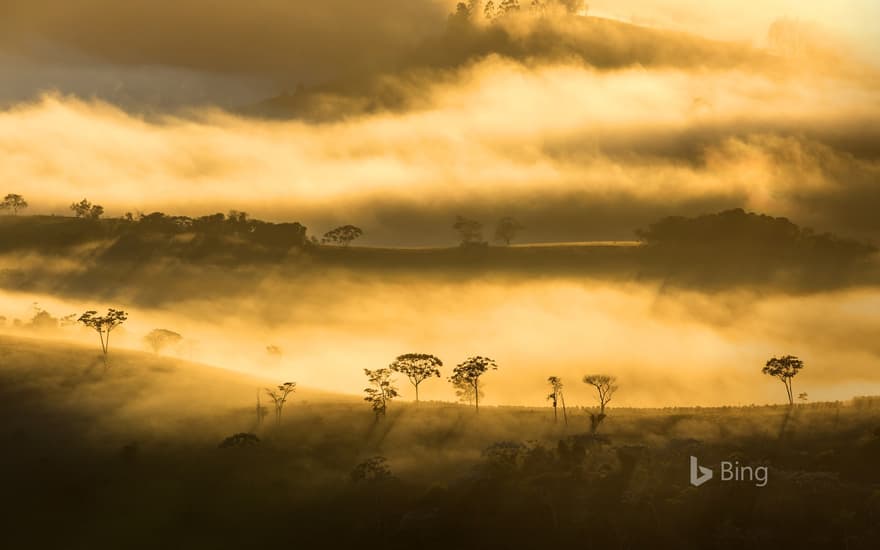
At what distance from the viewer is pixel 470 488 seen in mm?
173500

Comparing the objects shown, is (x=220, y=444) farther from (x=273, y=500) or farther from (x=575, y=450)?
(x=575, y=450)

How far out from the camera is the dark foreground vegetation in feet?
545

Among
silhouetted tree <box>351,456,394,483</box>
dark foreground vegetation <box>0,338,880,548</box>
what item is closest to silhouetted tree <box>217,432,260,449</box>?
dark foreground vegetation <box>0,338,880,548</box>

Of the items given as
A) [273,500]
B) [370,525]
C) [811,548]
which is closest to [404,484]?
[370,525]

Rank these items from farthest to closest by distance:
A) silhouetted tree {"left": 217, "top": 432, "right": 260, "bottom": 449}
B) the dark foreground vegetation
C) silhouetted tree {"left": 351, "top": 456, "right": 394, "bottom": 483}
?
silhouetted tree {"left": 217, "top": 432, "right": 260, "bottom": 449} < silhouetted tree {"left": 351, "top": 456, "right": 394, "bottom": 483} < the dark foreground vegetation

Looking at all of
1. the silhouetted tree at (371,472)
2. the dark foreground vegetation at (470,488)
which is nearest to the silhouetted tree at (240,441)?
the dark foreground vegetation at (470,488)

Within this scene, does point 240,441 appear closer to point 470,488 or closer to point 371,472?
point 371,472

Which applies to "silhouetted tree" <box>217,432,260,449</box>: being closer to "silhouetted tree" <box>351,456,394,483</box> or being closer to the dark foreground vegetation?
the dark foreground vegetation

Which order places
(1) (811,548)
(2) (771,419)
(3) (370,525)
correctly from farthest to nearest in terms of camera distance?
(2) (771,419) → (3) (370,525) → (1) (811,548)

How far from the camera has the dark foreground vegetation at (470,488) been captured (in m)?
166

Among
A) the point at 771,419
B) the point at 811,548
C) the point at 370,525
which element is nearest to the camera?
the point at 811,548

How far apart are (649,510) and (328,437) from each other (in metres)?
61.2

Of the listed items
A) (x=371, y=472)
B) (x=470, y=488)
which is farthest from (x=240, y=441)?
(x=470, y=488)

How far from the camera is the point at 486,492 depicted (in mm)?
173250
